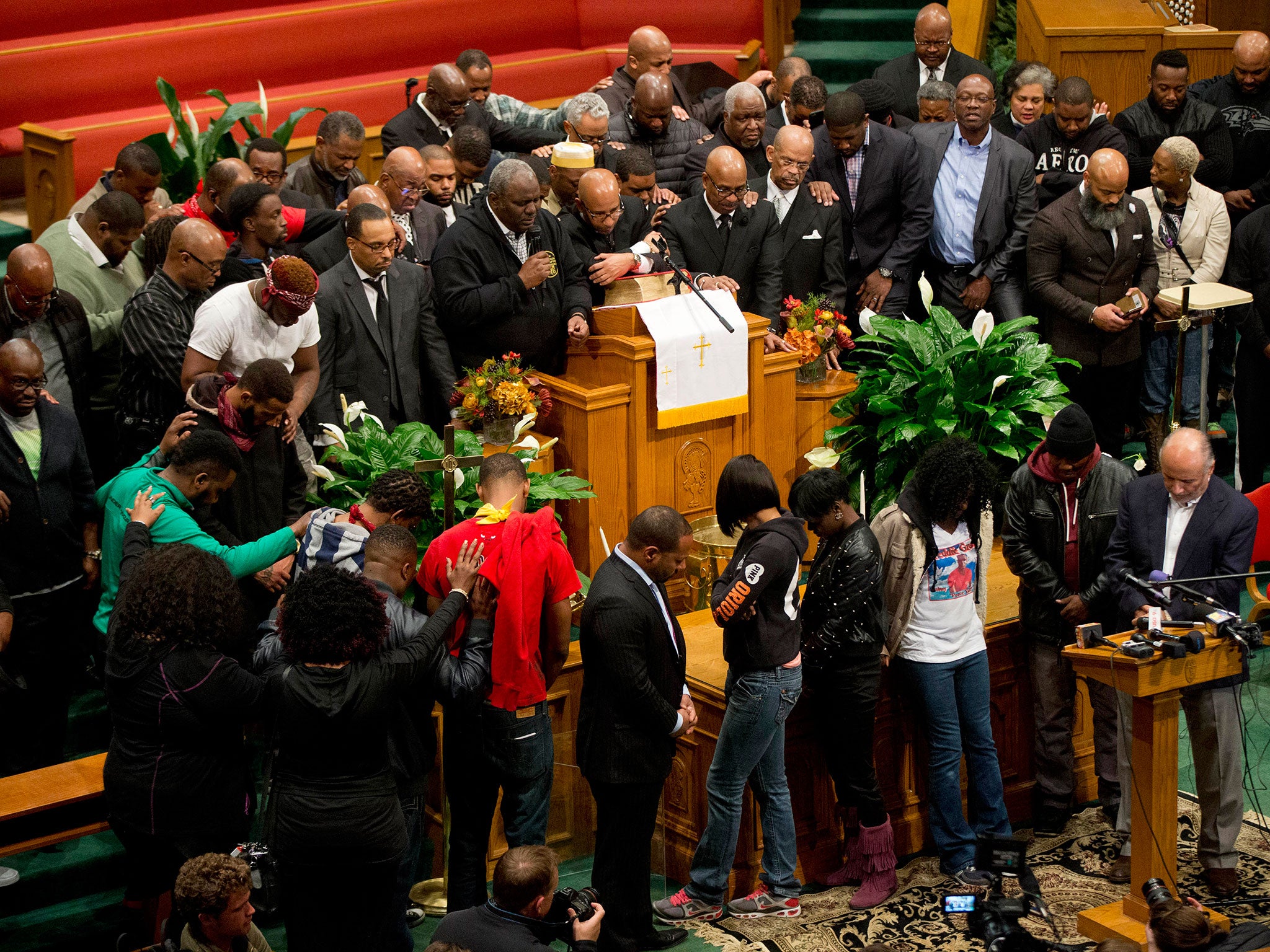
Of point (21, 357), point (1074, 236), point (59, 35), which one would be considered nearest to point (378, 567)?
point (21, 357)

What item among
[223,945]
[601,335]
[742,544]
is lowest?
[223,945]

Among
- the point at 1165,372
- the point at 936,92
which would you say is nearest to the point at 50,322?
the point at 936,92

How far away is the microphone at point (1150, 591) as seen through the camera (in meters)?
4.44

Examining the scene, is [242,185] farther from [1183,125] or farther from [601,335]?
[1183,125]

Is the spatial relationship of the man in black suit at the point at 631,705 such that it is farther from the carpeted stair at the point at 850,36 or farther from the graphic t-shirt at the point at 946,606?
the carpeted stair at the point at 850,36

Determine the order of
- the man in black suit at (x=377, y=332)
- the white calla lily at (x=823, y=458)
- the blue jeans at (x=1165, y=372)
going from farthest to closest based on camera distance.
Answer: the blue jeans at (x=1165, y=372)
the white calla lily at (x=823, y=458)
the man in black suit at (x=377, y=332)

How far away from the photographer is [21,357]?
5.06 m

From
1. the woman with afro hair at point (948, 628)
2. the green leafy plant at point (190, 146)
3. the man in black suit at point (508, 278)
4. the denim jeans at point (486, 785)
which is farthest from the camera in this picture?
the green leafy plant at point (190, 146)

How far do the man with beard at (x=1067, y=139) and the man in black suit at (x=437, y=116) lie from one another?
8.18ft

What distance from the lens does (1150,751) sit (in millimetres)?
4836

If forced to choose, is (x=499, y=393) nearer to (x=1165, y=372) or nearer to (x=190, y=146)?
(x=190, y=146)

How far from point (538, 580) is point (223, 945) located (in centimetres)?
136

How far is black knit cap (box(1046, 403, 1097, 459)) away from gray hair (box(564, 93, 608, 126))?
275 cm

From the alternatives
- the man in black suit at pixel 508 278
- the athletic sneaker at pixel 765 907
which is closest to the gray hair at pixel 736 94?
the man in black suit at pixel 508 278
